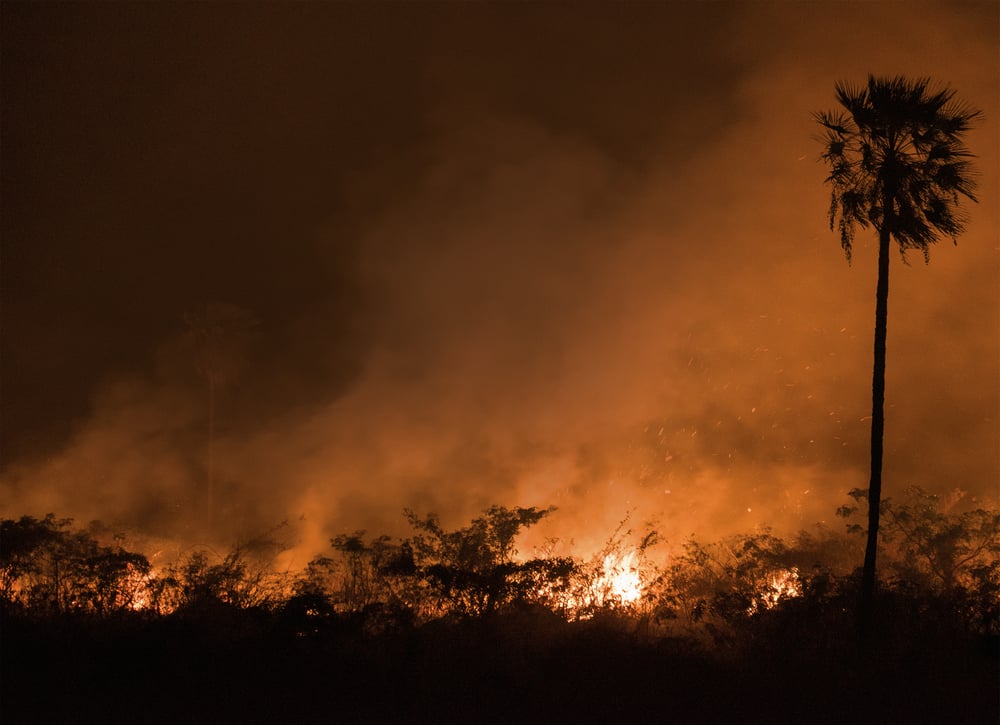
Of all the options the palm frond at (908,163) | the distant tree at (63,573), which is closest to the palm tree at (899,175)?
the palm frond at (908,163)

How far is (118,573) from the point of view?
1590 centimetres

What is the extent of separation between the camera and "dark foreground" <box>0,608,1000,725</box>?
1098cm

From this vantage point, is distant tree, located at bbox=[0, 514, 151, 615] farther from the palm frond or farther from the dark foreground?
the palm frond

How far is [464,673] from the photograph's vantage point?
12047mm

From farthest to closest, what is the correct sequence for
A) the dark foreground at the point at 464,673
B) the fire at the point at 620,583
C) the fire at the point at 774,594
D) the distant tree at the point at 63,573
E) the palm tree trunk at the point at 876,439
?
1. the fire at the point at 620,583
2. the fire at the point at 774,594
3. the distant tree at the point at 63,573
4. the palm tree trunk at the point at 876,439
5. the dark foreground at the point at 464,673

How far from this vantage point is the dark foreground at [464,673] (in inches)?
432

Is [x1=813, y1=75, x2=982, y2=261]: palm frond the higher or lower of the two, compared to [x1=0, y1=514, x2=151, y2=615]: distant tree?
higher

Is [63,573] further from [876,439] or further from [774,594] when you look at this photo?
[876,439]

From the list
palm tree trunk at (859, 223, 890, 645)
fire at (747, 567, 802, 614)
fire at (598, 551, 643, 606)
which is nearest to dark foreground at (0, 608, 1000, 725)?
palm tree trunk at (859, 223, 890, 645)

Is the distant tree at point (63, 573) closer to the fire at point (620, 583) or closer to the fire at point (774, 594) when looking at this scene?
the fire at point (620, 583)

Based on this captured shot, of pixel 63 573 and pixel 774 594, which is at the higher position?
pixel 774 594

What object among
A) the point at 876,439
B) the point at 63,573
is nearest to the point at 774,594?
the point at 876,439

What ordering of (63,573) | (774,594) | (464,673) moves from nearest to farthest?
(464,673) → (774,594) → (63,573)

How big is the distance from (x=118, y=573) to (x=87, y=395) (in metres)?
53.1
